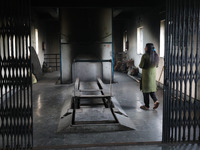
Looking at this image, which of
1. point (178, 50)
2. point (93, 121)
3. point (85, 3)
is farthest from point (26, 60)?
point (85, 3)

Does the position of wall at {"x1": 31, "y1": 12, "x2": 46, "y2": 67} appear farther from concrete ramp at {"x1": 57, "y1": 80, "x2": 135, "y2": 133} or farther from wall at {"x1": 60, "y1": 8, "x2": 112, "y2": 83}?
concrete ramp at {"x1": 57, "y1": 80, "x2": 135, "y2": 133}

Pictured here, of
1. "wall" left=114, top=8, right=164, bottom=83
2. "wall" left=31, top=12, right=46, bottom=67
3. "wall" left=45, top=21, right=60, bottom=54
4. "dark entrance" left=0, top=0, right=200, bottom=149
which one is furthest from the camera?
"wall" left=45, top=21, right=60, bottom=54

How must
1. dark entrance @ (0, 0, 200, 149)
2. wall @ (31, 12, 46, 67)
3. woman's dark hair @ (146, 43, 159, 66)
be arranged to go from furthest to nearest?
1. wall @ (31, 12, 46, 67)
2. woman's dark hair @ (146, 43, 159, 66)
3. dark entrance @ (0, 0, 200, 149)

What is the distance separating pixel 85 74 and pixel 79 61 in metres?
0.74

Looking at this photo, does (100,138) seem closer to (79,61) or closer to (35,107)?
(35,107)

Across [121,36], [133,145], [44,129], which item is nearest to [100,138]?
[133,145]

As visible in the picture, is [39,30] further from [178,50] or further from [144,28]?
[178,50]

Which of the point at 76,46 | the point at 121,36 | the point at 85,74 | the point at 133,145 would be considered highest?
the point at 121,36

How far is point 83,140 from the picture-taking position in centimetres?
445

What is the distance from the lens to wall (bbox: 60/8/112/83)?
35.3ft

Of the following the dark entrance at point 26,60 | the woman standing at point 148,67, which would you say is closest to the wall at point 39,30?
the woman standing at point 148,67

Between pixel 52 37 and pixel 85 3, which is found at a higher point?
pixel 52 37

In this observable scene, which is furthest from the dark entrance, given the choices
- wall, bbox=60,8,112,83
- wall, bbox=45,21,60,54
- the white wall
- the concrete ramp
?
wall, bbox=45,21,60,54

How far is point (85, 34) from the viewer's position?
10.9 m
